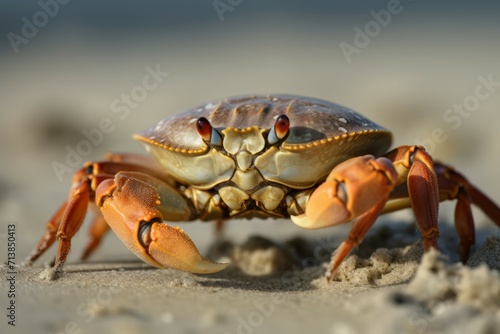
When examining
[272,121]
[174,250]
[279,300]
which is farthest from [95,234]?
[279,300]

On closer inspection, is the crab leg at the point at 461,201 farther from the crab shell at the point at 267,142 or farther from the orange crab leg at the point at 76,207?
the orange crab leg at the point at 76,207

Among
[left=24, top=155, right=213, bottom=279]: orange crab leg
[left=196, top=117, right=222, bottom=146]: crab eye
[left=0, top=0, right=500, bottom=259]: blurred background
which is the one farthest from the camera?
[left=0, top=0, right=500, bottom=259]: blurred background

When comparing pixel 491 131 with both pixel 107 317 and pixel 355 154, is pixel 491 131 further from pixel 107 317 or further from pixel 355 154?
pixel 107 317

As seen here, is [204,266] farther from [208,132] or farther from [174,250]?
[208,132]

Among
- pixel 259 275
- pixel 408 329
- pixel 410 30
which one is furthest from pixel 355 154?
pixel 410 30

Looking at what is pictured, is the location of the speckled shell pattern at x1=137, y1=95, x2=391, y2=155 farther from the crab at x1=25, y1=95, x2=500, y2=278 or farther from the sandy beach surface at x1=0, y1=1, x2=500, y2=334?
the sandy beach surface at x1=0, y1=1, x2=500, y2=334

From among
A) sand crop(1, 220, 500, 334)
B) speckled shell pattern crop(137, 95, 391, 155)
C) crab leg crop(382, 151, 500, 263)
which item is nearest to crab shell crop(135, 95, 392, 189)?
speckled shell pattern crop(137, 95, 391, 155)
